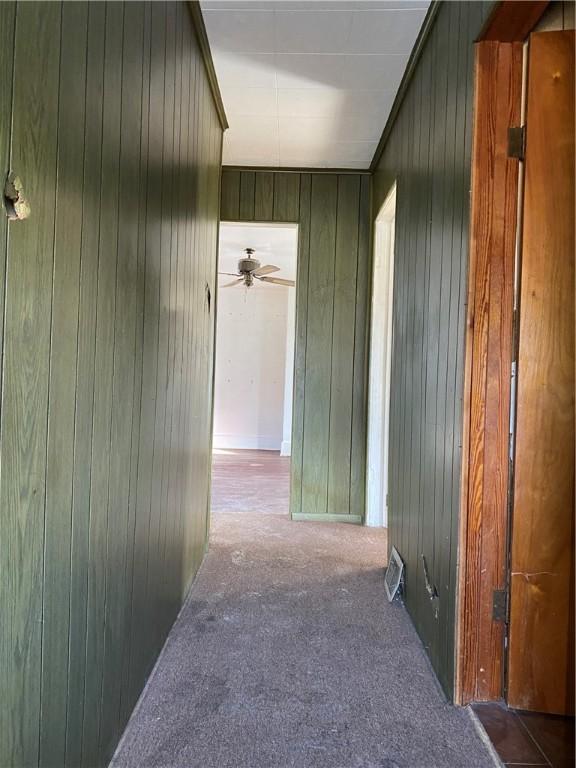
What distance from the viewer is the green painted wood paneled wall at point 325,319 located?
11.6 ft

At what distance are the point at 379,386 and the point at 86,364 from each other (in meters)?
2.72

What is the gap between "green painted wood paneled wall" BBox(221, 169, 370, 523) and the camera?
3.55 metres

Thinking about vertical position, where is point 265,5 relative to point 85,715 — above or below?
above

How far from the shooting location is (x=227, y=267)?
21.6ft

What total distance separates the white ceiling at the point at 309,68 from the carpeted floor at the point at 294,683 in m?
2.57

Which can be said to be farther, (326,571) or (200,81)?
(326,571)

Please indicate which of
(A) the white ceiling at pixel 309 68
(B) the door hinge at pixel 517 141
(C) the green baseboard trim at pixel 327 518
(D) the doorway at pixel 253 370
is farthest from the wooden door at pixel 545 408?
(D) the doorway at pixel 253 370

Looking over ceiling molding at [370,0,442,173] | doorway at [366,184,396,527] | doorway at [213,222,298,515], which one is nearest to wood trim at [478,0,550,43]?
ceiling molding at [370,0,442,173]

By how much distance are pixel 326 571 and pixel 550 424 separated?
1549mm

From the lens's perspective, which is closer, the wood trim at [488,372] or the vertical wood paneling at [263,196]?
the wood trim at [488,372]

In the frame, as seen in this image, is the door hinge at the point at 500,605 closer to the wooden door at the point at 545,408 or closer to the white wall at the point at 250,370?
the wooden door at the point at 545,408

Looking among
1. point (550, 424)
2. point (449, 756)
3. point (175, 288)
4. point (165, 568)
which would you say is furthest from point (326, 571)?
point (175, 288)

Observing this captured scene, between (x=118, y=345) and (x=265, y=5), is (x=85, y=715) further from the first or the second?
(x=265, y=5)

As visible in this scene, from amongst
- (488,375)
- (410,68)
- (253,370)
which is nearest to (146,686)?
(488,375)
